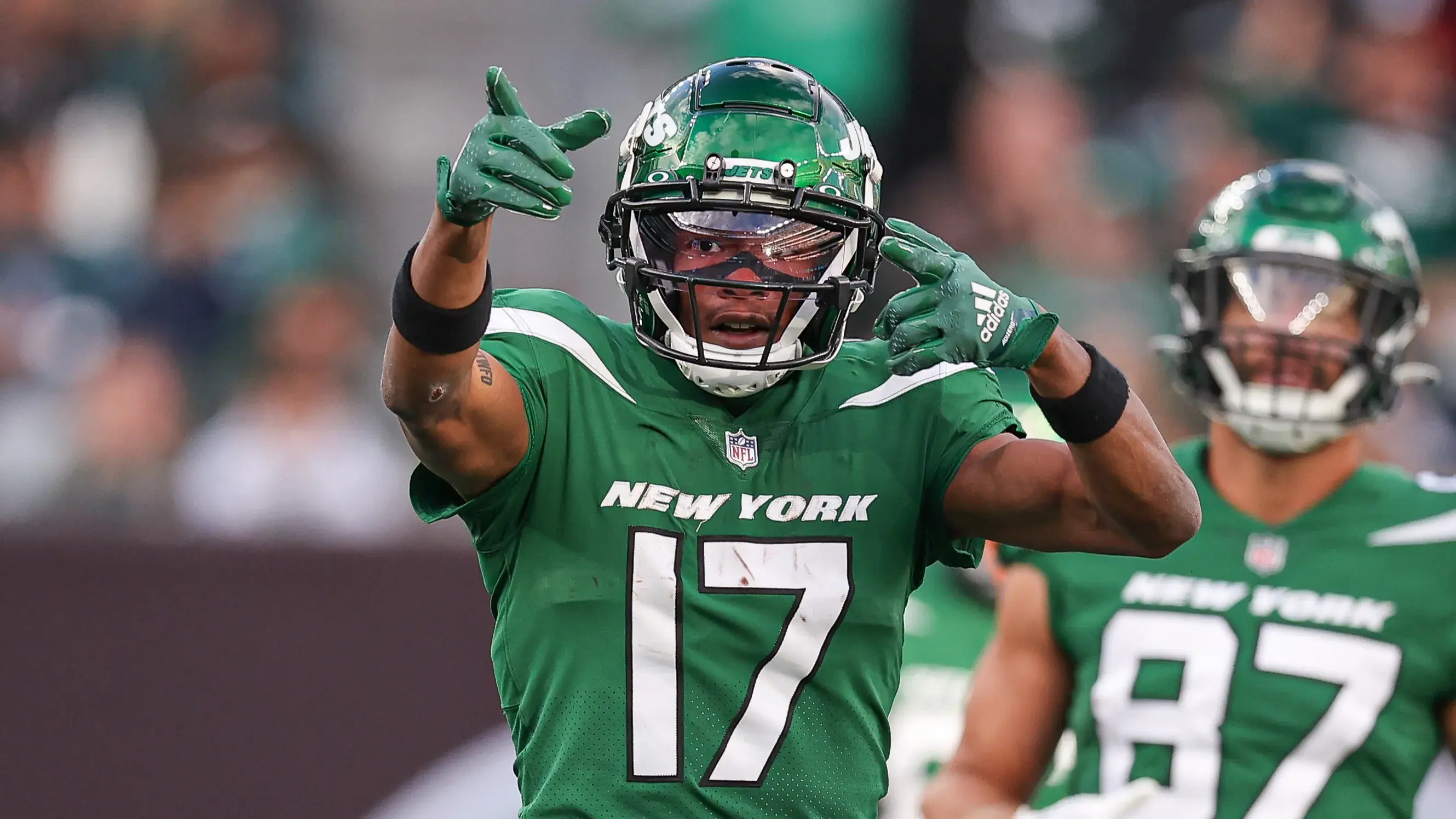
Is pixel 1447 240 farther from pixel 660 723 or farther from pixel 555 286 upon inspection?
pixel 660 723

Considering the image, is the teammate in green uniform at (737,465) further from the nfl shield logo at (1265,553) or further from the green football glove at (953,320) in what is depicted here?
the nfl shield logo at (1265,553)

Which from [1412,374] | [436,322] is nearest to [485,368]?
[436,322]

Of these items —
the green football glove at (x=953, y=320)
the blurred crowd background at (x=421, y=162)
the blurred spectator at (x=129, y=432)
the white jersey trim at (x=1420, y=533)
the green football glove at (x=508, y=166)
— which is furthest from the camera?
the blurred crowd background at (x=421, y=162)

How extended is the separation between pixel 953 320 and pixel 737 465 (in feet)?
1.21

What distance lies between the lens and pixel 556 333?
8.01ft

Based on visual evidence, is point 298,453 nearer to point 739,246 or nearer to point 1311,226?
point 1311,226

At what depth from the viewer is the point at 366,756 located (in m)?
4.59

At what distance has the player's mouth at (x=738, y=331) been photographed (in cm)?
237

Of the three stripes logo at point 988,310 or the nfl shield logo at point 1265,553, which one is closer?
the three stripes logo at point 988,310

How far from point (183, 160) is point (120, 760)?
2221 mm

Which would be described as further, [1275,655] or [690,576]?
[1275,655]

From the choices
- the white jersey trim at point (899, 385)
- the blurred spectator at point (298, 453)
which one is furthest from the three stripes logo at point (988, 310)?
the blurred spectator at point (298, 453)

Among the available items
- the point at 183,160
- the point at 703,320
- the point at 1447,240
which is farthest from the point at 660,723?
the point at 1447,240

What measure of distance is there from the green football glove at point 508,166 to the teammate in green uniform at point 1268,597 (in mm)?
1583
